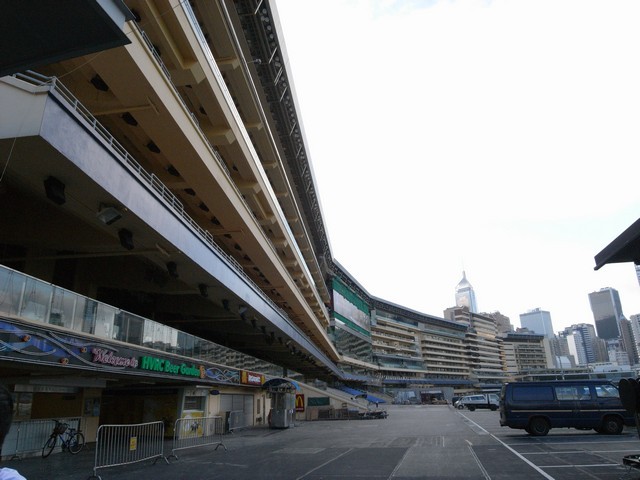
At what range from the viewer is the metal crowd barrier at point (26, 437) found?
47.0 ft

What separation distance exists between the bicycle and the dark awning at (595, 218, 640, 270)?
17.4 meters

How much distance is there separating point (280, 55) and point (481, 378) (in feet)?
539

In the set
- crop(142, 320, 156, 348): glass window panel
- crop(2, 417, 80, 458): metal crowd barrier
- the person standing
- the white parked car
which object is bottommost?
the white parked car

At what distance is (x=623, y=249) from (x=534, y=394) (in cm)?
1324

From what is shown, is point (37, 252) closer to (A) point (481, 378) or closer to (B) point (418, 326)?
(B) point (418, 326)

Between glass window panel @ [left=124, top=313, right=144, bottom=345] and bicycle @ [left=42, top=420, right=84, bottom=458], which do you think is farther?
bicycle @ [left=42, top=420, right=84, bottom=458]

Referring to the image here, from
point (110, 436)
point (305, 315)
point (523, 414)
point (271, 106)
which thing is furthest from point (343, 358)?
point (110, 436)

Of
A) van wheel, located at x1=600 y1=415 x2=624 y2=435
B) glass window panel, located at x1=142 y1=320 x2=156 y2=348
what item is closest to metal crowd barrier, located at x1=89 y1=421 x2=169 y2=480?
glass window panel, located at x1=142 y1=320 x2=156 y2=348

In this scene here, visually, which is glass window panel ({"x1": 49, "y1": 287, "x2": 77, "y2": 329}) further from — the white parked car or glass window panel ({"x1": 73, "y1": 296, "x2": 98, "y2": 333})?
the white parked car

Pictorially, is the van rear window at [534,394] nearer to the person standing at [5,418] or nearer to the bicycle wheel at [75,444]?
the bicycle wheel at [75,444]

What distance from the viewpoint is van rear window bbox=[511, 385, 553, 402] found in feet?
59.2

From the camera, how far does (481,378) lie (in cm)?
16600

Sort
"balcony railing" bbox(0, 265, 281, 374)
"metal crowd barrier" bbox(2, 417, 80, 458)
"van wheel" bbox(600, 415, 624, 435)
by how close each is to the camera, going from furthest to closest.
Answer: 1. "van wheel" bbox(600, 415, 624, 435)
2. "metal crowd barrier" bbox(2, 417, 80, 458)
3. "balcony railing" bbox(0, 265, 281, 374)

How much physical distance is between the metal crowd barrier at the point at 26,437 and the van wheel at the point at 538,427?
18.1 metres
